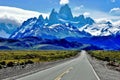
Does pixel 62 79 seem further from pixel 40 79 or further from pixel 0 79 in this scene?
pixel 0 79

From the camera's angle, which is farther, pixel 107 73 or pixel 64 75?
pixel 107 73

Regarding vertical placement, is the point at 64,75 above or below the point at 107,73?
above

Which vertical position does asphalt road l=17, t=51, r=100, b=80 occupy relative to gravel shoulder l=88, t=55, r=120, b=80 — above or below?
above

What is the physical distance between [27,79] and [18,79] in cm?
82

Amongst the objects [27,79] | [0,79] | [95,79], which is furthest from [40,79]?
[95,79]

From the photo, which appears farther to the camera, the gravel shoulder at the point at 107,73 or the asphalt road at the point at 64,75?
the gravel shoulder at the point at 107,73

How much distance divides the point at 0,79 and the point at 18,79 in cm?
139

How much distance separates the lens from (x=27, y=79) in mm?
25016

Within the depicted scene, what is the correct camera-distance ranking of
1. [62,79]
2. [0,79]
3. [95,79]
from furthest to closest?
[95,79], [62,79], [0,79]

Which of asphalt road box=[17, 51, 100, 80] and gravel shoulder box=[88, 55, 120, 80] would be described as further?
gravel shoulder box=[88, 55, 120, 80]

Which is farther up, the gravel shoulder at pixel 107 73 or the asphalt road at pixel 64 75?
the asphalt road at pixel 64 75

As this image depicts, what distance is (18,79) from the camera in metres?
24.5

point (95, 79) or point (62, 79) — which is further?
point (95, 79)

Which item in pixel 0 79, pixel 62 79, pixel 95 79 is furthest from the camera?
pixel 95 79
